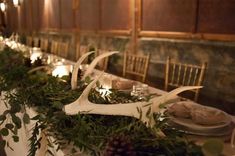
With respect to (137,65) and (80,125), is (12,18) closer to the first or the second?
(137,65)

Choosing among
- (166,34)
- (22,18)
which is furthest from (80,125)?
(22,18)

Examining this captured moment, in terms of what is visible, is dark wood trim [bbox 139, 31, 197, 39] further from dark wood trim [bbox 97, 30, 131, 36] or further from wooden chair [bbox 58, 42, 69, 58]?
wooden chair [bbox 58, 42, 69, 58]

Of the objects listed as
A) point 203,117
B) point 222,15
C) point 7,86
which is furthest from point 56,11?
point 203,117

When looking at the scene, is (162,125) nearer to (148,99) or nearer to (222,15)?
(148,99)

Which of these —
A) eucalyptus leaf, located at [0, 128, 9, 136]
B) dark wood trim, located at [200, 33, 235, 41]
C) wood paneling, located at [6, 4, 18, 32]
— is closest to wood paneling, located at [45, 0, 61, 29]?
wood paneling, located at [6, 4, 18, 32]

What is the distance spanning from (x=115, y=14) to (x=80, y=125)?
4.56 meters

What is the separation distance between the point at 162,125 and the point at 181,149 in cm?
12

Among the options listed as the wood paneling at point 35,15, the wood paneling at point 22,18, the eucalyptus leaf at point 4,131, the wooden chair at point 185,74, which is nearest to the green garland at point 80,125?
the eucalyptus leaf at point 4,131

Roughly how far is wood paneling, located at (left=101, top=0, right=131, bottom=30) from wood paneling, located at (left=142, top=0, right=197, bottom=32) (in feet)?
1.48

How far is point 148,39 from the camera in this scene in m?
4.48

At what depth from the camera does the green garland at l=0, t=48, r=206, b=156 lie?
2.69ft

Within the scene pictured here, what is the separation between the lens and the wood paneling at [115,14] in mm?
4957

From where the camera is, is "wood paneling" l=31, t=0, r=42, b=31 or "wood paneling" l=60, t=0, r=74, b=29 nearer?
"wood paneling" l=60, t=0, r=74, b=29

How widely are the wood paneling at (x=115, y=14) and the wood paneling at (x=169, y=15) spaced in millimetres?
452
